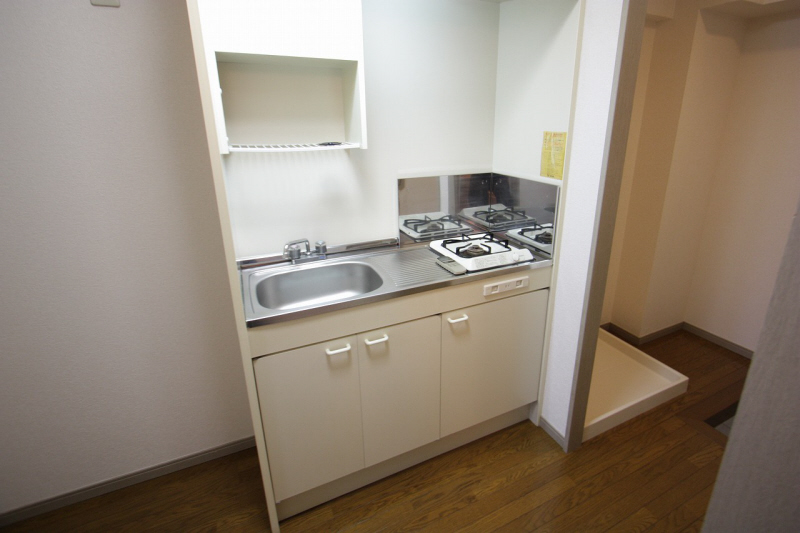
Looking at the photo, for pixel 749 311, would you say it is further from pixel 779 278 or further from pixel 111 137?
pixel 111 137

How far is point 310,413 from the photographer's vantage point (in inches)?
59.5

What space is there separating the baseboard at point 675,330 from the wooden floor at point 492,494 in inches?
32.8

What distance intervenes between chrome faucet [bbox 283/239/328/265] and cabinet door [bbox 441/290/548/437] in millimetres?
647

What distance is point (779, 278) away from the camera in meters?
0.45

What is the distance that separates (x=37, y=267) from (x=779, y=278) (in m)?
2.01

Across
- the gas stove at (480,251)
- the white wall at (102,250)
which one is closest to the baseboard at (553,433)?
the gas stove at (480,251)

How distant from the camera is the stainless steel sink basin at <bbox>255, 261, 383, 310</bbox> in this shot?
171 centimetres

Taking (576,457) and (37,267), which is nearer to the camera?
(37,267)

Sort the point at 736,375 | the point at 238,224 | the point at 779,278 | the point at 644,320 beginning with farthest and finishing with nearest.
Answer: the point at 644,320 → the point at 736,375 → the point at 238,224 → the point at 779,278

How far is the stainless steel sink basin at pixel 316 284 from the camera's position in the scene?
1715 millimetres

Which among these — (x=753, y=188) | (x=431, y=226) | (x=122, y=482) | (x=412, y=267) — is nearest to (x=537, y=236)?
(x=431, y=226)

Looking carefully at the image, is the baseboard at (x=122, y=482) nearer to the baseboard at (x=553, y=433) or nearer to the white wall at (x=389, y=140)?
the white wall at (x=389, y=140)

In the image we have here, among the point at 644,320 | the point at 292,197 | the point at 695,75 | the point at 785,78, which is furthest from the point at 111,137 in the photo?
the point at 785,78

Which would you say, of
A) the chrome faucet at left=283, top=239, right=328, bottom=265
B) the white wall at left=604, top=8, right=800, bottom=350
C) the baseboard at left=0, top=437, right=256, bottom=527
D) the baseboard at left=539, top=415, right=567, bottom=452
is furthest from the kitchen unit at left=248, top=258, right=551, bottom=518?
the white wall at left=604, top=8, right=800, bottom=350
